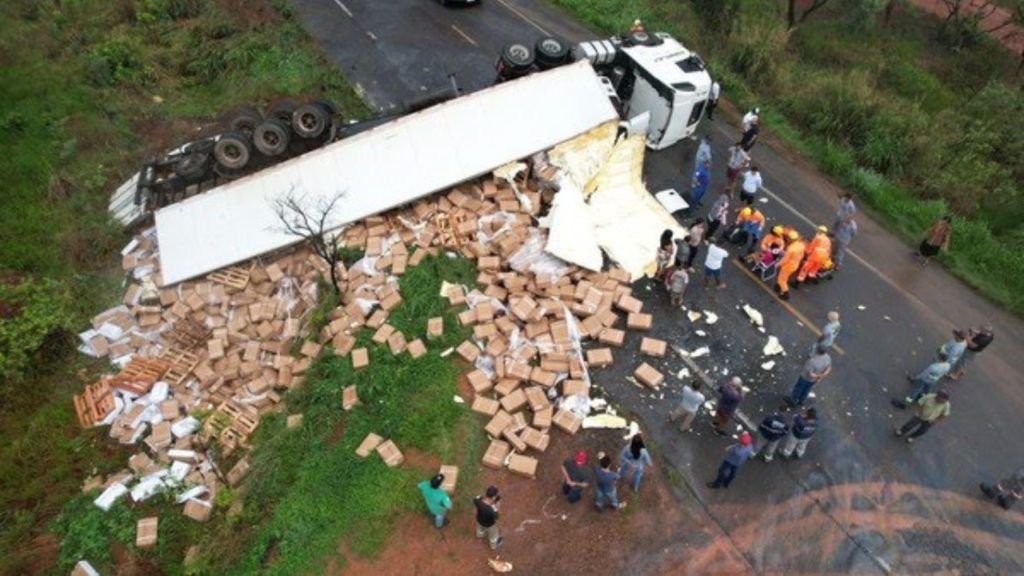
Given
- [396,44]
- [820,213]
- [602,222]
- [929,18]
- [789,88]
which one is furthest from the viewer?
[929,18]

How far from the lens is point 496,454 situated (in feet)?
32.9

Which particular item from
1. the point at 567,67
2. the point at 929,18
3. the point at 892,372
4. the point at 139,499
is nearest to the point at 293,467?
the point at 139,499

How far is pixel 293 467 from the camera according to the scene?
10.1 meters

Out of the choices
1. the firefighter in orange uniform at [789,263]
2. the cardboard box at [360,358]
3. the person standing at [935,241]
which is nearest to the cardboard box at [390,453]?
the cardboard box at [360,358]

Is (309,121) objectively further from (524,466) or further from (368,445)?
(524,466)

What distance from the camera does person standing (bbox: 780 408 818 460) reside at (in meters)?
9.52

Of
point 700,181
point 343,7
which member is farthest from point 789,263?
point 343,7

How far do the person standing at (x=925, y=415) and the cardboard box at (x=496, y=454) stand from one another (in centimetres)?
621

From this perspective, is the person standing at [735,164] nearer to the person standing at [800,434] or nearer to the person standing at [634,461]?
the person standing at [800,434]

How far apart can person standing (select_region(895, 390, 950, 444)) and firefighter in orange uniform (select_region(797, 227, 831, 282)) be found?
2975 mm

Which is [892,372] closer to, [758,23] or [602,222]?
[602,222]

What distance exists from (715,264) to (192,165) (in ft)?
35.1

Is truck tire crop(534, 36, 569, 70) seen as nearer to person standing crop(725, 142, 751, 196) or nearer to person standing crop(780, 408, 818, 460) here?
person standing crop(725, 142, 751, 196)

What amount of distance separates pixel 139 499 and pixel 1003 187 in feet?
60.7
